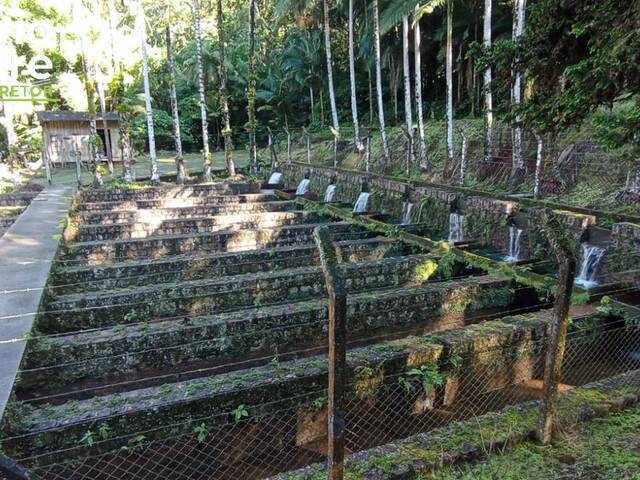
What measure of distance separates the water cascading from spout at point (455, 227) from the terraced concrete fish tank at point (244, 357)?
8.18 feet

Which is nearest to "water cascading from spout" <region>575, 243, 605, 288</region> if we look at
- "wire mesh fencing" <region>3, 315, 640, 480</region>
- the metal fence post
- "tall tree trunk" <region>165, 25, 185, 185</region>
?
"wire mesh fencing" <region>3, 315, 640, 480</region>

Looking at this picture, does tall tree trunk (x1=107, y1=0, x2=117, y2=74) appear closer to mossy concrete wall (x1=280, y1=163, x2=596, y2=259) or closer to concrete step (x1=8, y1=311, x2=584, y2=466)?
mossy concrete wall (x1=280, y1=163, x2=596, y2=259)

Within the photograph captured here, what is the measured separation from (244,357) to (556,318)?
342 cm

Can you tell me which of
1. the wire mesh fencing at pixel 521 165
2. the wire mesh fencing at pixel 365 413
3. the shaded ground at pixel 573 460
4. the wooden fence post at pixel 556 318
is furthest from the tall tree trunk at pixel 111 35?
the shaded ground at pixel 573 460

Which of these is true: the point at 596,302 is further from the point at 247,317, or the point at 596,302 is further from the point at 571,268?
the point at 247,317

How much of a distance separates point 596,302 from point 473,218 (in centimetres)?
416

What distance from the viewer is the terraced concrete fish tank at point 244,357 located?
3943mm

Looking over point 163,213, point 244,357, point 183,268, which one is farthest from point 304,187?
point 244,357

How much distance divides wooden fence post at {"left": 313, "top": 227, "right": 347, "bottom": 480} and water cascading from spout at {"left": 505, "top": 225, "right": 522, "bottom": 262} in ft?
24.7

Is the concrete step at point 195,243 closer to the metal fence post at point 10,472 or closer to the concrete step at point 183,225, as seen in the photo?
the concrete step at point 183,225

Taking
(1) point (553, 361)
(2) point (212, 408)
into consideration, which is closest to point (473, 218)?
(1) point (553, 361)

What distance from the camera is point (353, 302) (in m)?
6.02

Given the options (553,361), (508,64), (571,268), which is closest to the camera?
(571,268)

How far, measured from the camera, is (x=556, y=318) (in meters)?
3.47
